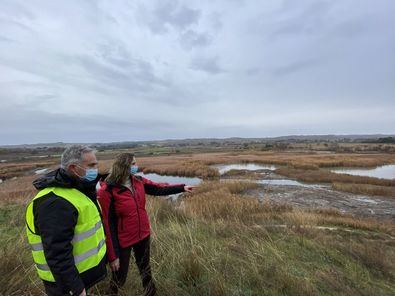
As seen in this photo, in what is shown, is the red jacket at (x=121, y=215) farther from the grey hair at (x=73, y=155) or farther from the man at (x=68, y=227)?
the grey hair at (x=73, y=155)

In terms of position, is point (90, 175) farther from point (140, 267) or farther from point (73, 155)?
point (140, 267)

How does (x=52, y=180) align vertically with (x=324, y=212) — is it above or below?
above

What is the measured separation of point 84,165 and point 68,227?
53 cm

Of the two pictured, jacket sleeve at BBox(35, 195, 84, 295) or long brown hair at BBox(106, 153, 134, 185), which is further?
long brown hair at BBox(106, 153, 134, 185)

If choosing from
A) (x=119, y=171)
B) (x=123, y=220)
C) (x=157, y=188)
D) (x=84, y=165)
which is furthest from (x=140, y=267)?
(x=84, y=165)

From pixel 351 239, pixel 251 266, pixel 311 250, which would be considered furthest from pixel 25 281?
pixel 351 239

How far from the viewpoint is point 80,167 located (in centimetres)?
231

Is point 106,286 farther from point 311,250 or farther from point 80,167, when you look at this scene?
point 311,250

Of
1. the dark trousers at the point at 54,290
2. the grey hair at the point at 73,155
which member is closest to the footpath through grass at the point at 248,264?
the dark trousers at the point at 54,290

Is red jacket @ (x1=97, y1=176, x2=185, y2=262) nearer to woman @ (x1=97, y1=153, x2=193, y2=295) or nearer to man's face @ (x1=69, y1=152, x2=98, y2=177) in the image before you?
woman @ (x1=97, y1=153, x2=193, y2=295)

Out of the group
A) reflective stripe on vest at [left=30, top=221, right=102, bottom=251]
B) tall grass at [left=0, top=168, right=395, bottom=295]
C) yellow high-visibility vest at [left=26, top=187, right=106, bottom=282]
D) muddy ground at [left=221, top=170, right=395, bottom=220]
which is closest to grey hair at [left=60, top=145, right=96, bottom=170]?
yellow high-visibility vest at [left=26, top=187, right=106, bottom=282]

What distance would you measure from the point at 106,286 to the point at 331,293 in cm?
297

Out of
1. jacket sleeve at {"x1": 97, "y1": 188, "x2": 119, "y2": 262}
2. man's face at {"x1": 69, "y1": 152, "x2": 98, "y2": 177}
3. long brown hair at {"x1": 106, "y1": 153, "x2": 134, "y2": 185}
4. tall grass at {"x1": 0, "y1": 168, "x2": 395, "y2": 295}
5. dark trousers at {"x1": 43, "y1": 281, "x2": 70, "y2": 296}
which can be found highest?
man's face at {"x1": 69, "y1": 152, "x2": 98, "y2": 177}

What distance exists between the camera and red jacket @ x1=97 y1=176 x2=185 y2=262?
3023 mm
